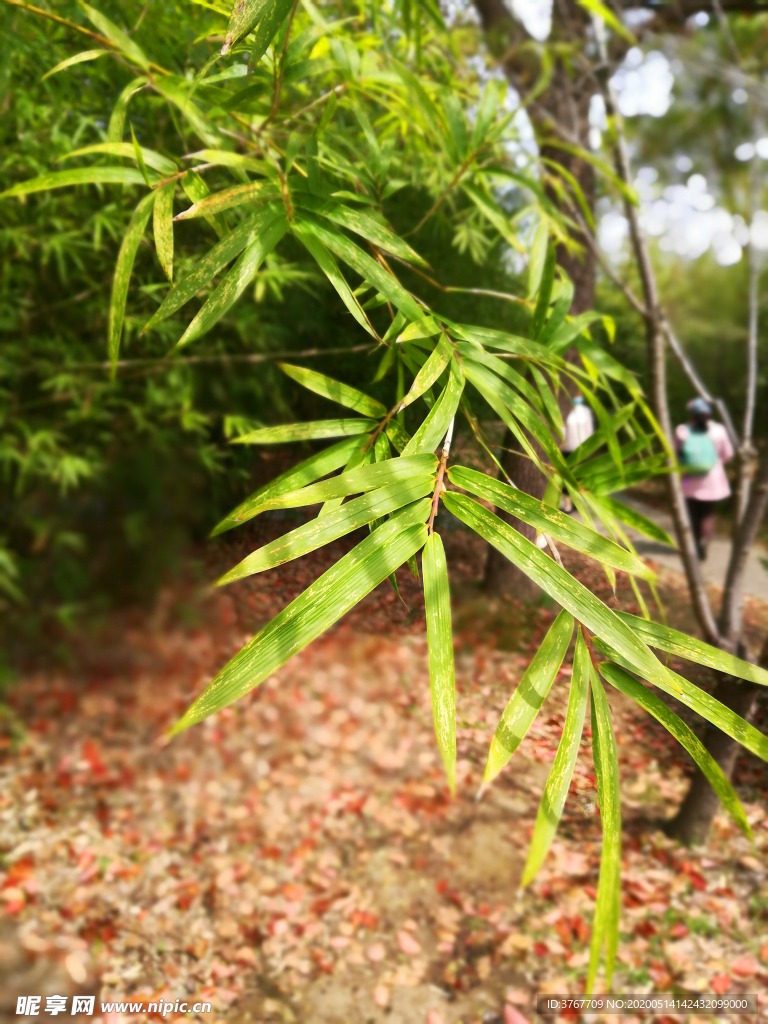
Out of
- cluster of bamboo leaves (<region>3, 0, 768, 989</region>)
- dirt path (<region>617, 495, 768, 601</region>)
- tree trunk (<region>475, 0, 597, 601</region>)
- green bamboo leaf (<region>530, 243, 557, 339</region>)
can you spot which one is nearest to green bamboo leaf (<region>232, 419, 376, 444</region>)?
cluster of bamboo leaves (<region>3, 0, 768, 989</region>)

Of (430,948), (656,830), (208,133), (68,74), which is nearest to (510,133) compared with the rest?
(208,133)

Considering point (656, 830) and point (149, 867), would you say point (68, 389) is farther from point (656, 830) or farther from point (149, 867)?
point (656, 830)

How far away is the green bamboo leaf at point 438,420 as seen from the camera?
0.61 meters

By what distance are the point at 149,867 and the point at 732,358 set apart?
2.37m

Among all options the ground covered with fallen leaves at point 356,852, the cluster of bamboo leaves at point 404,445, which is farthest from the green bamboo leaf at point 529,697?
the ground covered with fallen leaves at point 356,852

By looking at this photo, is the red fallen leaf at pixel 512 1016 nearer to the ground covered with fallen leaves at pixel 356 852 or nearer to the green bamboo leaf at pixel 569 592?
the ground covered with fallen leaves at pixel 356 852

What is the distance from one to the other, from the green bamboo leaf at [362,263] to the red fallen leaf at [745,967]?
1.56 m

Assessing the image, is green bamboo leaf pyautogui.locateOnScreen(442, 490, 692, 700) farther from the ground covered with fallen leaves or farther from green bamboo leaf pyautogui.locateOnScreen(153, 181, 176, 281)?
green bamboo leaf pyautogui.locateOnScreen(153, 181, 176, 281)

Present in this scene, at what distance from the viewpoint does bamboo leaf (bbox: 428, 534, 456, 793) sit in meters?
0.51

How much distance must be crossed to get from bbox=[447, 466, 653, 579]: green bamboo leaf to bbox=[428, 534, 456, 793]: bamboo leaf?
3.0 inches

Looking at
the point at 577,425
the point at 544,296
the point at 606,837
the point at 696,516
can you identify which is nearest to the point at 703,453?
the point at 696,516

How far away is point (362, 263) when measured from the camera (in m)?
0.70

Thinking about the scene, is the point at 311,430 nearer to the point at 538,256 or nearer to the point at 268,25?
the point at 268,25

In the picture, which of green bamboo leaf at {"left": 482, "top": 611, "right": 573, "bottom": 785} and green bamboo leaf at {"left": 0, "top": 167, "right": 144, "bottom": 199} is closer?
green bamboo leaf at {"left": 482, "top": 611, "right": 573, "bottom": 785}
